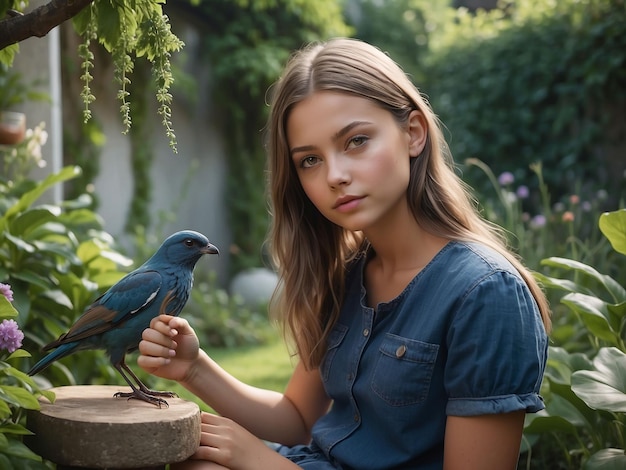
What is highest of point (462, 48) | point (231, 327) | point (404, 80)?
point (462, 48)

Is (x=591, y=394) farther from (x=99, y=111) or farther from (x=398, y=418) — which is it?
(x=99, y=111)

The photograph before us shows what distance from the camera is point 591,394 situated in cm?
205

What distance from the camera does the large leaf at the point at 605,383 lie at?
6.58 feet

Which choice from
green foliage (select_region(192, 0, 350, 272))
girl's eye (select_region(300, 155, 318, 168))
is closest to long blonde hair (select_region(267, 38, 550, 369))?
girl's eye (select_region(300, 155, 318, 168))

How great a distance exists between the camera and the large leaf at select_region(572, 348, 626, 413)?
2.01 m

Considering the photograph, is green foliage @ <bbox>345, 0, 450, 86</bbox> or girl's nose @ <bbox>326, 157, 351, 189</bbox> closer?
girl's nose @ <bbox>326, 157, 351, 189</bbox>

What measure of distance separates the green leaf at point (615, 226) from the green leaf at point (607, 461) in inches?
24.7

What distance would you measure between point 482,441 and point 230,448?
62cm

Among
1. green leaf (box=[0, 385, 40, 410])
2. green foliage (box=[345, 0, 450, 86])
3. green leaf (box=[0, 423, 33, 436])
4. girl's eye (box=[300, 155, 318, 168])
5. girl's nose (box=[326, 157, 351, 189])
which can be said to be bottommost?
green leaf (box=[0, 423, 33, 436])

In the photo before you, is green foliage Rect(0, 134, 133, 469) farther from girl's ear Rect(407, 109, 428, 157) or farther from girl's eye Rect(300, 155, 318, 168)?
girl's ear Rect(407, 109, 428, 157)

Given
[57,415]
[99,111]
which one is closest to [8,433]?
[57,415]

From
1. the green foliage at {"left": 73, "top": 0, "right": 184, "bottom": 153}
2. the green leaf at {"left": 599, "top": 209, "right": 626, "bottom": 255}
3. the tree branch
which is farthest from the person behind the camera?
the green leaf at {"left": 599, "top": 209, "right": 626, "bottom": 255}

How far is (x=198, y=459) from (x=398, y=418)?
0.51 m

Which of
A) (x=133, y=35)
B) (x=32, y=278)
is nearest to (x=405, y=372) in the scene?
(x=133, y=35)
